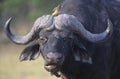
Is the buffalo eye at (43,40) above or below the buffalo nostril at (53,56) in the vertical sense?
above

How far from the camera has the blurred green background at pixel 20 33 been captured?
26328mm

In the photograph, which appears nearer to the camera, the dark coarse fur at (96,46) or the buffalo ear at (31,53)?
the buffalo ear at (31,53)

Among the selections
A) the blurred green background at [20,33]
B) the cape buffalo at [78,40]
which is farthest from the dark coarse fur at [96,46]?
the blurred green background at [20,33]

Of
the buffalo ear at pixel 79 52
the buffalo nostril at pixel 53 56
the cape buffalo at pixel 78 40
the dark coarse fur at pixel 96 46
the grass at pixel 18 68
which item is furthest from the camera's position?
the grass at pixel 18 68

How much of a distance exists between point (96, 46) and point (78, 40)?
2.40 ft

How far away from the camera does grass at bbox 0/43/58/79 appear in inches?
1000

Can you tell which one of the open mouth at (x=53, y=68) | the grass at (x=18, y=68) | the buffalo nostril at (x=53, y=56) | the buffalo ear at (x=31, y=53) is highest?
the buffalo ear at (x=31, y=53)

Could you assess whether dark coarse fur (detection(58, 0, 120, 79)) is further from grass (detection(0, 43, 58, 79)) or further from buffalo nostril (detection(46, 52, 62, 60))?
grass (detection(0, 43, 58, 79))

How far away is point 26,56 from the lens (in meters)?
12.3

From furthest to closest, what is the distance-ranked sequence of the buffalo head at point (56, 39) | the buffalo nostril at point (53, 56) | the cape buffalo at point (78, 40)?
1. the cape buffalo at point (78, 40)
2. the buffalo head at point (56, 39)
3. the buffalo nostril at point (53, 56)

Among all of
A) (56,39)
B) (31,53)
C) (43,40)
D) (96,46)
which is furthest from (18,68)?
(56,39)

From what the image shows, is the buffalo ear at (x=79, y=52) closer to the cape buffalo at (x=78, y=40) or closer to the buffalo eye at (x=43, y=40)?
the cape buffalo at (x=78, y=40)

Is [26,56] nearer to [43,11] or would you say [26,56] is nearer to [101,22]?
[101,22]

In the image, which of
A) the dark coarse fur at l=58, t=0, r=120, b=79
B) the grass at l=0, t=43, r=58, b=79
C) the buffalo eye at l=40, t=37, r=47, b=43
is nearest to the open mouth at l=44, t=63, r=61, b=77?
the buffalo eye at l=40, t=37, r=47, b=43
